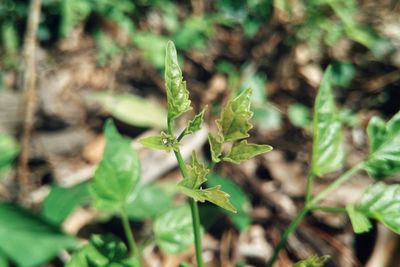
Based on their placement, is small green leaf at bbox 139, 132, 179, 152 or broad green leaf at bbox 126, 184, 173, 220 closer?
small green leaf at bbox 139, 132, 179, 152

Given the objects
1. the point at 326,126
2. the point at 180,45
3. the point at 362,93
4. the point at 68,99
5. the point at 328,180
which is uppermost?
the point at 326,126

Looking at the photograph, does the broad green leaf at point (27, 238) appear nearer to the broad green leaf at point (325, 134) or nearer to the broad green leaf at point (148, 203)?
the broad green leaf at point (148, 203)

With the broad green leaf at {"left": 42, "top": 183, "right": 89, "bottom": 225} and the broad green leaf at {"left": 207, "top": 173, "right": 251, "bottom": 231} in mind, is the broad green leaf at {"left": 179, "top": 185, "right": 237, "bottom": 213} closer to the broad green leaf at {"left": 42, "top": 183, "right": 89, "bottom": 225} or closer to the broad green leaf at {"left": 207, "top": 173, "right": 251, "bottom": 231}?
the broad green leaf at {"left": 42, "top": 183, "right": 89, "bottom": 225}

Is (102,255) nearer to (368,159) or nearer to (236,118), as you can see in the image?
(236,118)

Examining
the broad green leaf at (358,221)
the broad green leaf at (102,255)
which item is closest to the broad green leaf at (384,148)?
the broad green leaf at (358,221)

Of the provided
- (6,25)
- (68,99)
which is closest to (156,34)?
(68,99)

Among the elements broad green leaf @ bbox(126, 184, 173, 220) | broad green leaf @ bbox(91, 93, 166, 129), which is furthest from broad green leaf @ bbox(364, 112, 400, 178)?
broad green leaf @ bbox(91, 93, 166, 129)

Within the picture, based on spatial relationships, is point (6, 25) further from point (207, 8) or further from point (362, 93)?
point (362, 93)
